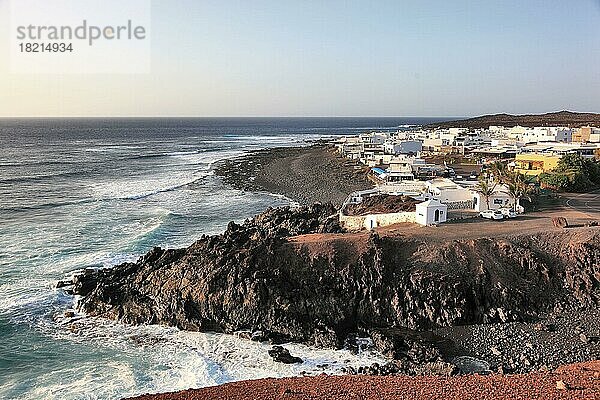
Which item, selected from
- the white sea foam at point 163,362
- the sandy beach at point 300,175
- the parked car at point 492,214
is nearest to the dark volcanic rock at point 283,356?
the white sea foam at point 163,362

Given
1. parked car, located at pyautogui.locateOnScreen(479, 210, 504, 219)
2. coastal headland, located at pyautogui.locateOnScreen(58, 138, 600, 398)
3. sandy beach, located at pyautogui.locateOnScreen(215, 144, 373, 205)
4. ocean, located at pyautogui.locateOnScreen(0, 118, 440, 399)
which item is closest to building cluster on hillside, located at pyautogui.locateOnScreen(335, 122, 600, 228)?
parked car, located at pyautogui.locateOnScreen(479, 210, 504, 219)

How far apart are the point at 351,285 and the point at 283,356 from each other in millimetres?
5341

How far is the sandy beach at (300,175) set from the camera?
54.4 metres

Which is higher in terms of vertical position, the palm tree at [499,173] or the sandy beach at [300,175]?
the palm tree at [499,173]

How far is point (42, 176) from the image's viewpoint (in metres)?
67.2

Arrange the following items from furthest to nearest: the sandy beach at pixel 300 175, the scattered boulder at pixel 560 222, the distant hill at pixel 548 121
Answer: the distant hill at pixel 548 121 → the sandy beach at pixel 300 175 → the scattered boulder at pixel 560 222

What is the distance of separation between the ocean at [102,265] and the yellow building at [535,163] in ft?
70.7

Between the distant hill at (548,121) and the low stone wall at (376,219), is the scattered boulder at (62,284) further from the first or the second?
the distant hill at (548,121)

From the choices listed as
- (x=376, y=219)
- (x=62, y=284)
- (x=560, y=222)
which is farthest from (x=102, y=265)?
(x=560, y=222)

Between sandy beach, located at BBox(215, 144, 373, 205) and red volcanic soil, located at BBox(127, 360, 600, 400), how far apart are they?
29.9m

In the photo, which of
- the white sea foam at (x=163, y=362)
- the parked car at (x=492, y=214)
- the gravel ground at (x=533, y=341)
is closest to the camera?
the white sea foam at (x=163, y=362)

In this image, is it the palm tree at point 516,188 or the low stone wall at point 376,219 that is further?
the palm tree at point 516,188

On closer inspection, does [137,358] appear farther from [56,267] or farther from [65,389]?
[56,267]

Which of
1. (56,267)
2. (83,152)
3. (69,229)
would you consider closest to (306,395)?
(56,267)
